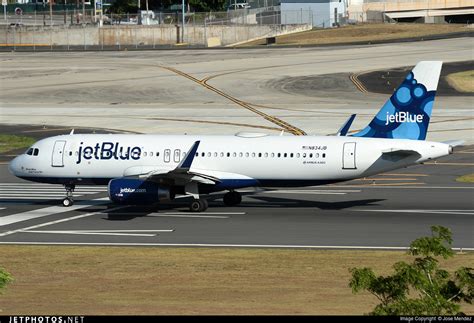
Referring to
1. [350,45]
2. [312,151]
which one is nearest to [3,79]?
[350,45]

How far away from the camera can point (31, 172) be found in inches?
2153

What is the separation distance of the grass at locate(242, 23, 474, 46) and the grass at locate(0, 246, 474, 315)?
115764 millimetres

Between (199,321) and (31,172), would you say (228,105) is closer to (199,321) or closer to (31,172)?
(31,172)

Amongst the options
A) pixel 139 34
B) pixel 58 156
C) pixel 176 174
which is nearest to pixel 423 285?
pixel 176 174

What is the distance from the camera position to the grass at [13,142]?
265ft

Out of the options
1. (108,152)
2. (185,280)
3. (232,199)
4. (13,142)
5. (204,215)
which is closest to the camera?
(185,280)

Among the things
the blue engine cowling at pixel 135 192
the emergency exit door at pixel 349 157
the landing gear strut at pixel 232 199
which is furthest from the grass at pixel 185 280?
the landing gear strut at pixel 232 199

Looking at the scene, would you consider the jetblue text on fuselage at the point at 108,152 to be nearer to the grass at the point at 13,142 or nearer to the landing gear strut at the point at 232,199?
the landing gear strut at the point at 232,199

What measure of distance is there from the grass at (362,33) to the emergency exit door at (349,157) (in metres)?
105

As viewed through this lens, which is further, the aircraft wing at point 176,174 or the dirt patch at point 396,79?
the dirt patch at point 396,79

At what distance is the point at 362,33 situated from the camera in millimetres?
162500

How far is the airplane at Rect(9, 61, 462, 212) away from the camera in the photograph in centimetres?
5044

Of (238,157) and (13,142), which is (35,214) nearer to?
(238,157)

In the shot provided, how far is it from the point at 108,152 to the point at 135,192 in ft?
12.2
